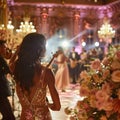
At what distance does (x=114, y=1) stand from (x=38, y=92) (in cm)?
2287

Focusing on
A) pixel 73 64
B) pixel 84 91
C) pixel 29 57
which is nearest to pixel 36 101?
pixel 29 57

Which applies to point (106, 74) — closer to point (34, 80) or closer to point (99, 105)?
point (99, 105)

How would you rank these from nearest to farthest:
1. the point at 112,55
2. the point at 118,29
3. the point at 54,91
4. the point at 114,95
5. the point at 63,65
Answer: the point at 114,95 → the point at 112,55 → the point at 54,91 → the point at 63,65 → the point at 118,29

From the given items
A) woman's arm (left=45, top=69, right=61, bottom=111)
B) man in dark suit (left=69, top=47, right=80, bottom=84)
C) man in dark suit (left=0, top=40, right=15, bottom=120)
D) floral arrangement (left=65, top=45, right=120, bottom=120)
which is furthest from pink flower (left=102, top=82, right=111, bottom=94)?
man in dark suit (left=69, top=47, right=80, bottom=84)

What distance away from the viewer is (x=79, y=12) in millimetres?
25562

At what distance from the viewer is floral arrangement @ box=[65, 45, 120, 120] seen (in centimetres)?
178

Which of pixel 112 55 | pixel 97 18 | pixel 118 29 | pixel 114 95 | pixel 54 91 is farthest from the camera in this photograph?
pixel 97 18

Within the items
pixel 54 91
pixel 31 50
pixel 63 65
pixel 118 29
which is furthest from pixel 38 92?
pixel 118 29

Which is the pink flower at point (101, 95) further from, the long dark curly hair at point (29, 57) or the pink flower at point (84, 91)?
the long dark curly hair at point (29, 57)

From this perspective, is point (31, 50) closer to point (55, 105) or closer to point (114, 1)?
point (55, 105)

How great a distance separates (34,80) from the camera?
2604 millimetres

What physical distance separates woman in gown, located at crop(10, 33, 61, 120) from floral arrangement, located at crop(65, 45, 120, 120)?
0.55 m

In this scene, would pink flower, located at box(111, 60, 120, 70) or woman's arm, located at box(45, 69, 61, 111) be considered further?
woman's arm, located at box(45, 69, 61, 111)

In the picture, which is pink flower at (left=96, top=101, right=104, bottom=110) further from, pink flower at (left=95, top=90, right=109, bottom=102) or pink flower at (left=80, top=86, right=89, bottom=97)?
pink flower at (left=80, top=86, right=89, bottom=97)
